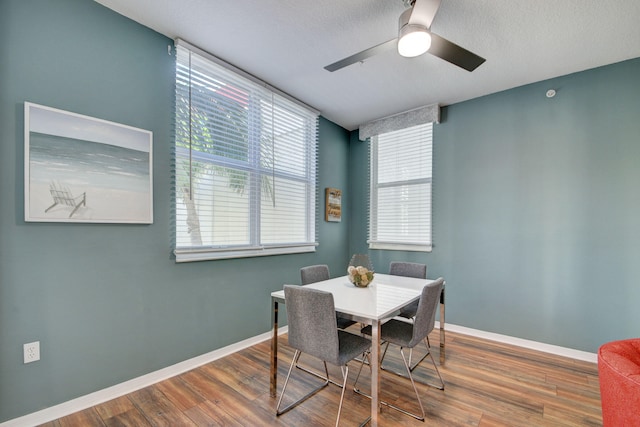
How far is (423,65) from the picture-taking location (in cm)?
253

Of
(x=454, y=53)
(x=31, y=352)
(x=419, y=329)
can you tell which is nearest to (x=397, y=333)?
(x=419, y=329)

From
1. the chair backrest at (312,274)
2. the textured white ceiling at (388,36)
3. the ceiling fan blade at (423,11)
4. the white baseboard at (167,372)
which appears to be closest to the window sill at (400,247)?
the white baseboard at (167,372)

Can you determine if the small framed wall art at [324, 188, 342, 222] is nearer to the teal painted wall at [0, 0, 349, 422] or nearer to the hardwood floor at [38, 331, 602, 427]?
the teal painted wall at [0, 0, 349, 422]

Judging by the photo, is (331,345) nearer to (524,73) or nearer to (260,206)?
(260,206)

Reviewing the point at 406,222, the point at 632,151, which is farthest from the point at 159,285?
the point at 632,151

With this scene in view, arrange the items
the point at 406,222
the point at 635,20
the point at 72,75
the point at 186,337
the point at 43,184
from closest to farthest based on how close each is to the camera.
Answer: the point at 43,184 < the point at 72,75 < the point at 635,20 < the point at 186,337 < the point at 406,222

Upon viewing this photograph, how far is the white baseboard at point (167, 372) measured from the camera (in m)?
1.66

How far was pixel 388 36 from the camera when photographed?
84.4 inches

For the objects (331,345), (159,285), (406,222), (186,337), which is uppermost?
(406,222)

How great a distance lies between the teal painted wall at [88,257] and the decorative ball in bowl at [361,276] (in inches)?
48.7

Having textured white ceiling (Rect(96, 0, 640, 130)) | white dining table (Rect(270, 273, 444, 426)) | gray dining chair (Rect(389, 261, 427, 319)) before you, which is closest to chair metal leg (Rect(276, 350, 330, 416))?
white dining table (Rect(270, 273, 444, 426))

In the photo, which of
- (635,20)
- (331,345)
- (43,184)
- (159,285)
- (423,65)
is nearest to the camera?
(331,345)

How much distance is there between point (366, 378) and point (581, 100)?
3181mm

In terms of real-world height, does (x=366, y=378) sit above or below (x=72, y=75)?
below
